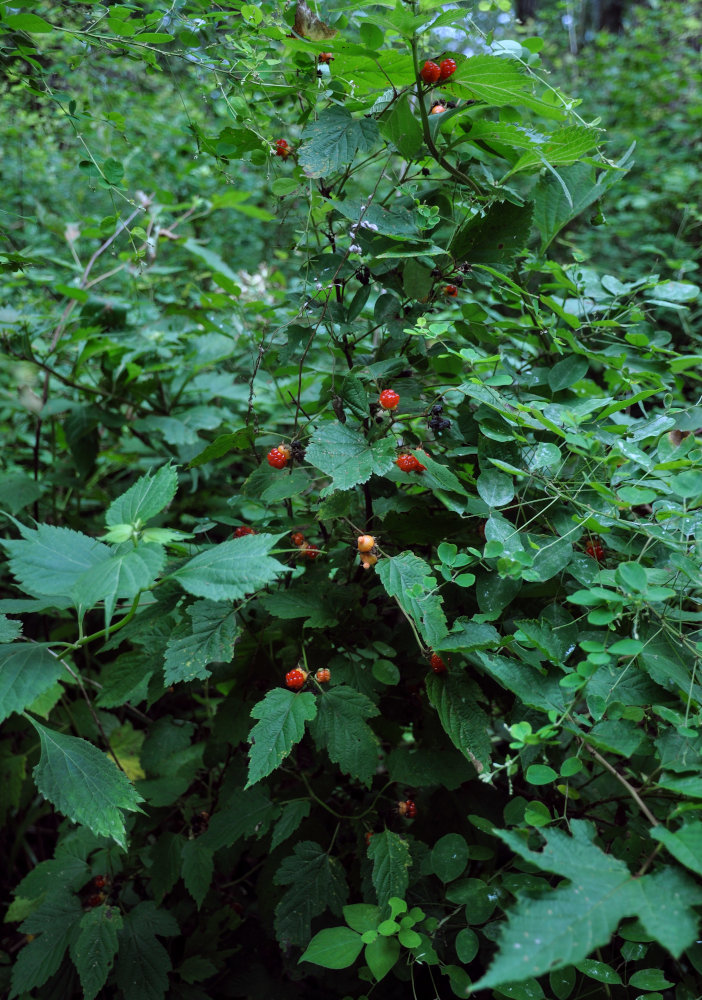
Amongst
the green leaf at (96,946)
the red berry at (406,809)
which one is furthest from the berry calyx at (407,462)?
the green leaf at (96,946)

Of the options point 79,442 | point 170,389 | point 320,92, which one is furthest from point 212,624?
point 170,389

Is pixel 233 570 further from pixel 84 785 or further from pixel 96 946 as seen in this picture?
pixel 96 946

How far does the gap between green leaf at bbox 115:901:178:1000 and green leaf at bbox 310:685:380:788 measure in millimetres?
586

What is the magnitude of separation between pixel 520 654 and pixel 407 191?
750 mm

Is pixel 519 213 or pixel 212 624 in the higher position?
pixel 519 213

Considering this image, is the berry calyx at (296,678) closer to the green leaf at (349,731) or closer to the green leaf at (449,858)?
the green leaf at (349,731)

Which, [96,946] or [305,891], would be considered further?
[96,946]

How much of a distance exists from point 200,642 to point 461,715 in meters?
0.40

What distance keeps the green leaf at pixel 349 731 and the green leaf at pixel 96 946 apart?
1.87 feet

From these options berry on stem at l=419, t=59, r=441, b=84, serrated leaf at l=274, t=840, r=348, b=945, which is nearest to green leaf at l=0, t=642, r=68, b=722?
serrated leaf at l=274, t=840, r=348, b=945

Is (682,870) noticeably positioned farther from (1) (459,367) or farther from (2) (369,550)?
(1) (459,367)

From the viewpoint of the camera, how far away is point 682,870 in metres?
0.68

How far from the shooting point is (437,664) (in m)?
0.95

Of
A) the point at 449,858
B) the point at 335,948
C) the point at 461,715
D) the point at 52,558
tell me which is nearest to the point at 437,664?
the point at 461,715
